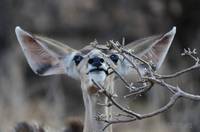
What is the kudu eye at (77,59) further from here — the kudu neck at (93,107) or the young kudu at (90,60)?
the kudu neck at (93,107)

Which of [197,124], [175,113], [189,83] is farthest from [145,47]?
[189,83]

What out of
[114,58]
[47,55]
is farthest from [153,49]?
[47,55]

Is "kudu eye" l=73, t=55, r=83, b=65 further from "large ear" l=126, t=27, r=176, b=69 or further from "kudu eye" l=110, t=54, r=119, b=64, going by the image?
"large ear" l=126, t=27, r=176, b=69

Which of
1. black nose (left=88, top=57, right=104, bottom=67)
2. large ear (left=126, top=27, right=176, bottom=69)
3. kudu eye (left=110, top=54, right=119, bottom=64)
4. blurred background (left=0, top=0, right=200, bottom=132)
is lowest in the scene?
black nose (left=88, top=57, right=104, bottom=67)

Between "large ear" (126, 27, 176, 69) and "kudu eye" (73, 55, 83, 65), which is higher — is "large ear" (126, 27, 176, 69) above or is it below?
above

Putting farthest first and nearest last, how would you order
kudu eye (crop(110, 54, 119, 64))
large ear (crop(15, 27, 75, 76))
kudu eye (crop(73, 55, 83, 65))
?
large ear (crop(15, 27, 75, 76)), kudu eye (crop(73, 55, 83, 65)), kudu eye (crop(110, 54, 119, 64))

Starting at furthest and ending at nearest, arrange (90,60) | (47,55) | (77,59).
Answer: (47,55), (77,59), (90,60)

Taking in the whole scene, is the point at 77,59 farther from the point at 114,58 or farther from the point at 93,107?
the point at 93,107

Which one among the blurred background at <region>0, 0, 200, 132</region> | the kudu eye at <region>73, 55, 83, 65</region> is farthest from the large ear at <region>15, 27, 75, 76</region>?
the blurred background at <region>0, 0, 200, 132</region>
